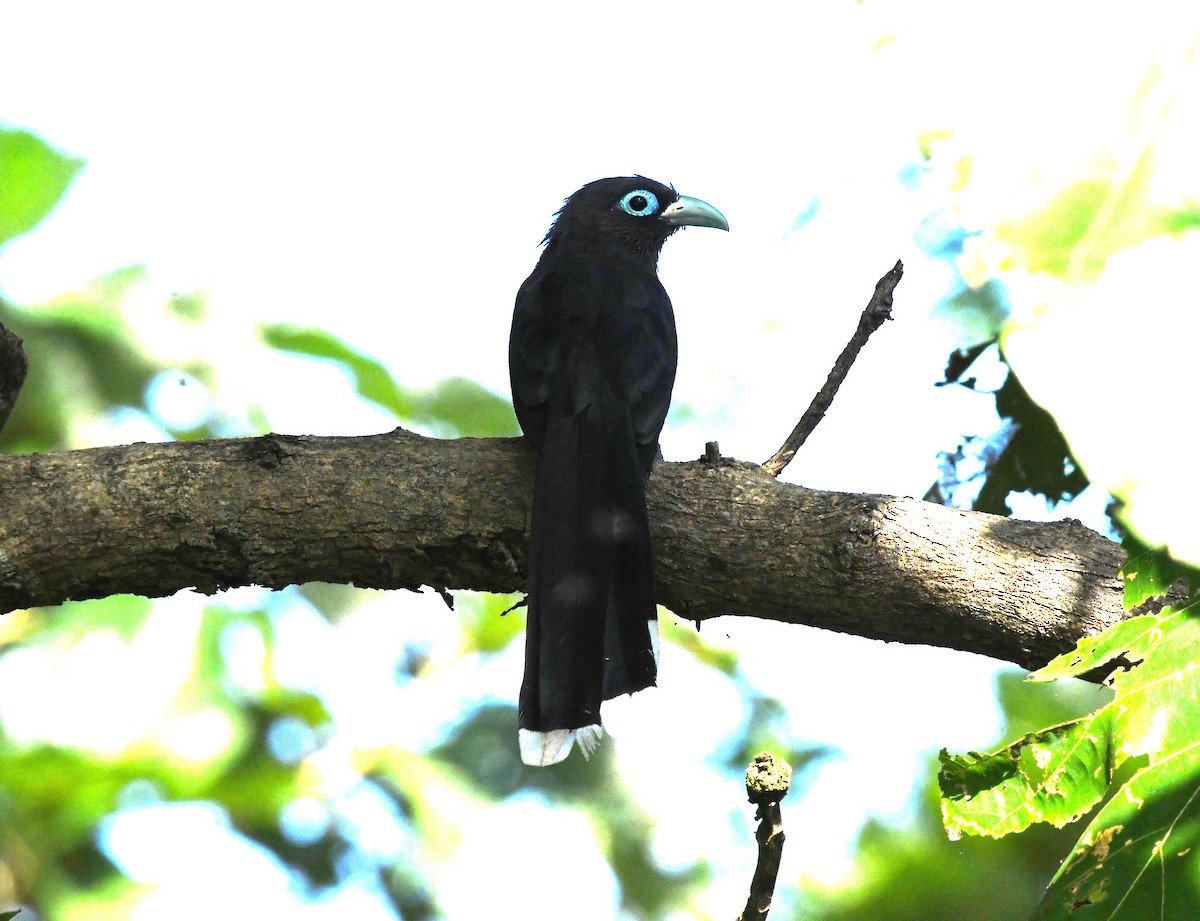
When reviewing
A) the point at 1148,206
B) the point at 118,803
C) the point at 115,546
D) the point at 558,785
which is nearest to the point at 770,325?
the point at 558,785

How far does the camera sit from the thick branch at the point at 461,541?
305 cm

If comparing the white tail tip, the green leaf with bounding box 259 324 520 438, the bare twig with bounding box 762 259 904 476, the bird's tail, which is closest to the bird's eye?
the green leaf with bounding box 259 324 520 438

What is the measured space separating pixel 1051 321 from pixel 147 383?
19.7 feet

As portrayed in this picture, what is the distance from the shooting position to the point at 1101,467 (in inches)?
22.5

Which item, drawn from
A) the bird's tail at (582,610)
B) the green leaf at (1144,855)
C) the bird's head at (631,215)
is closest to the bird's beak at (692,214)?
the bird's head at (631,215)

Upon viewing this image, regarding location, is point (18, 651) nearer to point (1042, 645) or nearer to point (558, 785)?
point (558, 785)

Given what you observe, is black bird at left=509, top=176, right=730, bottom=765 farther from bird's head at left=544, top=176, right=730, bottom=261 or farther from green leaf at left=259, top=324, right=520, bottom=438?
green leaf at left=259, top=324, right=520, bottom=438

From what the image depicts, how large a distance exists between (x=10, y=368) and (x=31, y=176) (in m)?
2.74

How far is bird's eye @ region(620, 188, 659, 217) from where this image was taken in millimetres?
5520

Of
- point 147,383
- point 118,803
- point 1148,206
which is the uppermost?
point 1148,206

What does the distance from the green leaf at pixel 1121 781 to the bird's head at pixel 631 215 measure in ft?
12.4

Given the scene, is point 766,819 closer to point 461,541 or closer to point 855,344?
point 461,541

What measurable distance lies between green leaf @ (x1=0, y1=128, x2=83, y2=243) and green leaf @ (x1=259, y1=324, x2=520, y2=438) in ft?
4.02

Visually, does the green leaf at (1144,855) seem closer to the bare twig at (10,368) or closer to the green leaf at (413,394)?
the bare twig at (10,368)
